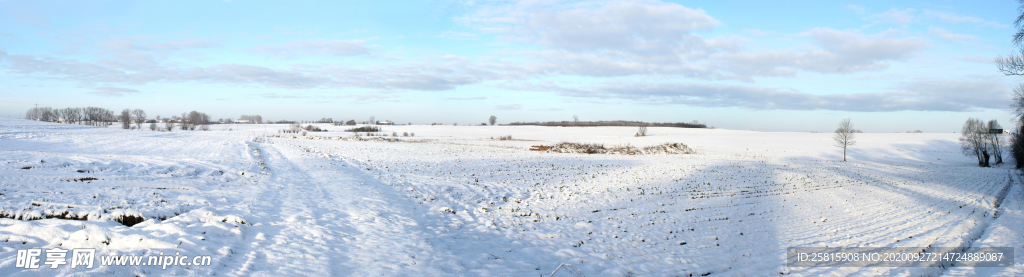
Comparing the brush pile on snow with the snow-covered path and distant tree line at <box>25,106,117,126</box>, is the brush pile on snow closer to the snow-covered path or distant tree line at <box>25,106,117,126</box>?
the snow-covered path

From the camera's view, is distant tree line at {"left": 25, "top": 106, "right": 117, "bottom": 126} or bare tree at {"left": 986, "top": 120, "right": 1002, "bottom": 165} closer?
bare tree at {"left": 986, "top": 120, "right": 1002, "bottom": 165}

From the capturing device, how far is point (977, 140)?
45125 mm

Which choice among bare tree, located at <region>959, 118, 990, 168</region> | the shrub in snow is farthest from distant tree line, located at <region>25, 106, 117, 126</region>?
bare tree, located at <region>959, 118, 990, 168</region>

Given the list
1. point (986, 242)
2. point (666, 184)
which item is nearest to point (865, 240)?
point (986, 242)

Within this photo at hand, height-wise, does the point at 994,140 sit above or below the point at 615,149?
above

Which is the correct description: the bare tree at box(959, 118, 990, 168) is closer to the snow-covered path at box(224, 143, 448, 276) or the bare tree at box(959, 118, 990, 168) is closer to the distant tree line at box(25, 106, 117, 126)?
the snow-covered path at box(224, 143, 448, 276)

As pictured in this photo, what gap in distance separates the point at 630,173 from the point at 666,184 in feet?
11.8

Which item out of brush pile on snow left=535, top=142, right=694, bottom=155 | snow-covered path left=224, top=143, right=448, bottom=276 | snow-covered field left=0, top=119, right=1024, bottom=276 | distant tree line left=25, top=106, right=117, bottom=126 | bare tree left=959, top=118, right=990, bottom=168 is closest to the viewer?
snow-covered path left=224, top=143, right=448, bottom=276

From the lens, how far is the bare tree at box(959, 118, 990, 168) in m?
44.1

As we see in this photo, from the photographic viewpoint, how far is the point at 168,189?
10672mm

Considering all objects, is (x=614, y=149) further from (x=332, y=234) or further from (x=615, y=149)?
(x=332, y=234)

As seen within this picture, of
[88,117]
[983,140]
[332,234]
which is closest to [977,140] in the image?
[983,140]

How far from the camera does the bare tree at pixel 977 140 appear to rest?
44.1 m

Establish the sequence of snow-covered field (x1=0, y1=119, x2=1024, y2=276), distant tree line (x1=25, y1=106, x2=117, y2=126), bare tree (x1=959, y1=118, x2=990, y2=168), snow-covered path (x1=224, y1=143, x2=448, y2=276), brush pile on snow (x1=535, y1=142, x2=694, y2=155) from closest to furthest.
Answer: snow-covered path (x1=224, y1=143, x2=448, y2=276), snow-covered field (x1=0, y1=119, x2=1024, y2=276), brush pile on snow (x1=535, y1=142, x2=694, y2=155), bare tree (x1=959, y1=118, x2=990, y2=168), distant tree line (x1=25, y1=106, x2=117, y2=126)
